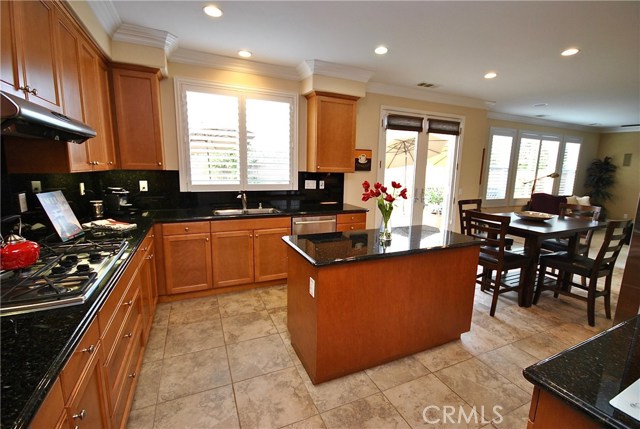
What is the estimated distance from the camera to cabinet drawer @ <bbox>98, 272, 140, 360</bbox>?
127cm

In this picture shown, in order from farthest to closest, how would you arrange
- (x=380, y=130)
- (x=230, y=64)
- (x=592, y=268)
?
1. (x=380, y=130)
2. (x=230, y=64)
3. (x=592, y=268)

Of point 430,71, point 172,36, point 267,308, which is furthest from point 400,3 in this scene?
point 267,308

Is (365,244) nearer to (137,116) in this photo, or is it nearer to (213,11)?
(213,11)

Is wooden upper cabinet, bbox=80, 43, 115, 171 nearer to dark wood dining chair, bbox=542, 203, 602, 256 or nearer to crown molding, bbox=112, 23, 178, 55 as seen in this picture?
crown molding, bbox=112, 23, 178, 55

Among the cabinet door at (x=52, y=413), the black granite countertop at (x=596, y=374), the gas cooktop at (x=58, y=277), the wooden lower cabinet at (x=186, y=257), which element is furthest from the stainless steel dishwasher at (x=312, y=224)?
the black granite countertop at (x=596, y=374)

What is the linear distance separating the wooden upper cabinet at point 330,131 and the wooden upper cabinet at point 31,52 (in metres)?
2.49

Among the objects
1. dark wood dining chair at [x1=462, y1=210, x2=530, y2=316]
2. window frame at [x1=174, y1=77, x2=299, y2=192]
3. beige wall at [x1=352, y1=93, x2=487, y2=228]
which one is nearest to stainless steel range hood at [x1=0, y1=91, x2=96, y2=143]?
window frame at [x1=174, y1=77, x2=299, y2=192]

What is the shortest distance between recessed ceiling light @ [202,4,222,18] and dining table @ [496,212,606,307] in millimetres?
3487

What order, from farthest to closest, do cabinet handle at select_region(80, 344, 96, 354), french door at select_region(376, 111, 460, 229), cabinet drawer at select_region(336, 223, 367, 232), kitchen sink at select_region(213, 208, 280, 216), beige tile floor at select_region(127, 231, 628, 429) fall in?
french door at select_region(376, 111, 460, 229) → cabinet drawer at select_region(336, 223, 367, 232) → kitchen sink at select_region(213, 208, 280, 216) → beige tile floor at select_region(127, 231, 628, 429) → cabinet handle at select_region(80, 344, 96, 354)

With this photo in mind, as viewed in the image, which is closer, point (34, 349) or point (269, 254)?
point (34, 349)

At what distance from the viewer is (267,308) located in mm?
2977

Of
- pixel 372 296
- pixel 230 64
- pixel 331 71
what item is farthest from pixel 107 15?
pixel 372 296

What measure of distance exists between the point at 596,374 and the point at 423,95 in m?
4.47

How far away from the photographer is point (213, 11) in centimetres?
230
